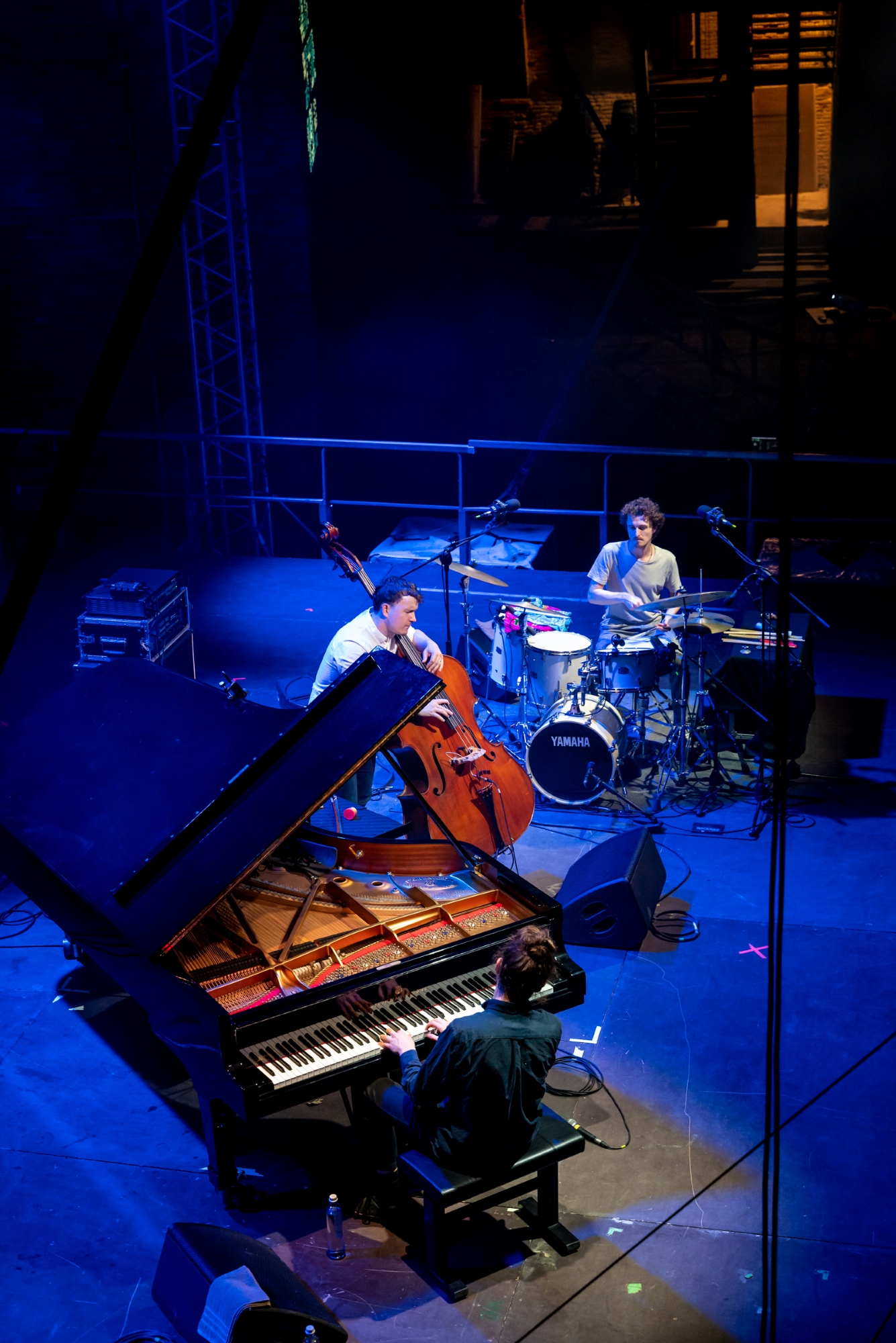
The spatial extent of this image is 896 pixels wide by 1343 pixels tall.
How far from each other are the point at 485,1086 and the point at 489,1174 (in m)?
0.37

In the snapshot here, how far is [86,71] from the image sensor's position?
11.9 m

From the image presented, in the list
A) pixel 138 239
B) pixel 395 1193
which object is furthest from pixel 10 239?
pixel 395 1193

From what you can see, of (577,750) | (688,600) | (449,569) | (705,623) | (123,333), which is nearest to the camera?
(123,333)

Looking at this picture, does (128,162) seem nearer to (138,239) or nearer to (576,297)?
(138,239)

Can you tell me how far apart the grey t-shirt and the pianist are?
402cm

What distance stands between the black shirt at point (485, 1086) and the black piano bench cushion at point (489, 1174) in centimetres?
4

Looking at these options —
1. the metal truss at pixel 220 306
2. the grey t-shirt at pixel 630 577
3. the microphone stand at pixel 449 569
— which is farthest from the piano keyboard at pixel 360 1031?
the metal truss at pixel 220 306

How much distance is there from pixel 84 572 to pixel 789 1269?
884cm

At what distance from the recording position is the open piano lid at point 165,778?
14.5ft

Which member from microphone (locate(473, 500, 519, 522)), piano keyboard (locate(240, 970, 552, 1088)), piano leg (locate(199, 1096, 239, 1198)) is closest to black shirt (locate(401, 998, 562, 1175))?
piano keyboard (locate(240, 970, 552, 1088))

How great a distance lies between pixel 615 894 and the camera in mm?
6137

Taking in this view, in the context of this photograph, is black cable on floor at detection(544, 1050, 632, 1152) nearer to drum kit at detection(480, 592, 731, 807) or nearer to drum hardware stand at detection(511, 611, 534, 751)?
drum kit at detection(480, 592, 731, 807)

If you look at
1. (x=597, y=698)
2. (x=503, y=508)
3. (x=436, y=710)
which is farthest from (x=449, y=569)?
(x=436, y=710)

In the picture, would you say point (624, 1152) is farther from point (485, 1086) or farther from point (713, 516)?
point (713, 516)
